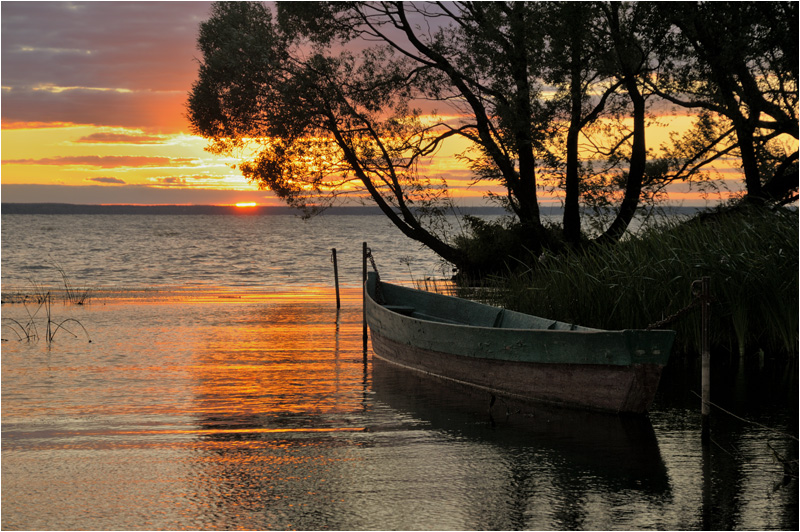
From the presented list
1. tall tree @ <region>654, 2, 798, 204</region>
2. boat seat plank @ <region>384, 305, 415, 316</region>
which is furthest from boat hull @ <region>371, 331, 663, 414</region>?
tall tree @ <region>654, 2, 798, 204</region>

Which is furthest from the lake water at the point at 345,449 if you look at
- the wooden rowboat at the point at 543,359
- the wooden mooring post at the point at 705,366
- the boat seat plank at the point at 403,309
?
the boat seat plank at the point at 403,309

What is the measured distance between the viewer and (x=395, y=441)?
371 inches

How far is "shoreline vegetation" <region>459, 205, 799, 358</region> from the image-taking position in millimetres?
14172

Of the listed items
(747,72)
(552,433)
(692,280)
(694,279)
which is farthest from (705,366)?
(747,72)

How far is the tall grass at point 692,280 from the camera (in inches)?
558

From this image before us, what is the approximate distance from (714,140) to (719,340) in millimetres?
12493

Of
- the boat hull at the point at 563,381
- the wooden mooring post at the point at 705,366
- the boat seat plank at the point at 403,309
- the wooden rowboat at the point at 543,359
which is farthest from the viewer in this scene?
the boat seat plank at the point at 403,309

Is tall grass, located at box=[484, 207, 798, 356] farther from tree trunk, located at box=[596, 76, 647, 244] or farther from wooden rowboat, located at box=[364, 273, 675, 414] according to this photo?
tree trunk, located at box=[596, 76, 647, 244]

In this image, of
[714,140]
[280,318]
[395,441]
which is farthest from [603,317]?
[714,140]

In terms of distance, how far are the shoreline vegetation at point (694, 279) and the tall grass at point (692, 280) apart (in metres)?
0.02

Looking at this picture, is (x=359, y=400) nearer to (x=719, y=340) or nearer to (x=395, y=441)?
(x=395, y=441)

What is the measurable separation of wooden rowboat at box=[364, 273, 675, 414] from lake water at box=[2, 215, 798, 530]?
0.32 metres

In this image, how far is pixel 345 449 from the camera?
906 cm

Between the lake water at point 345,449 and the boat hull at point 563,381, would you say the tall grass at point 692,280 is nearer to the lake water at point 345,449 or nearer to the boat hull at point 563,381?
the lake water at point 345,449
